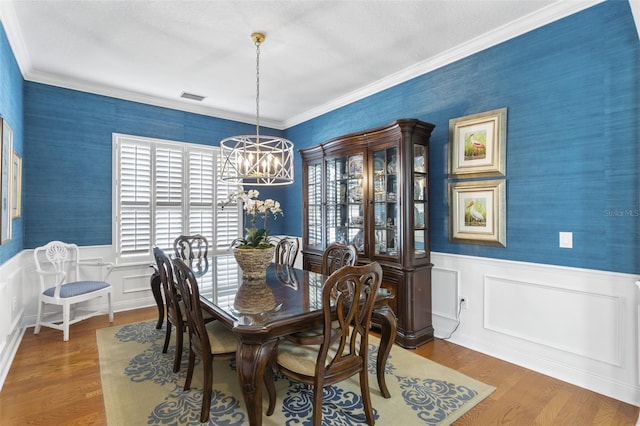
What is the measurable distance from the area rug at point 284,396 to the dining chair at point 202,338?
8.7 inches

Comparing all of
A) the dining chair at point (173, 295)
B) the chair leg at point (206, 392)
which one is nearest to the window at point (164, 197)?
the dining chair at point (173, 295)

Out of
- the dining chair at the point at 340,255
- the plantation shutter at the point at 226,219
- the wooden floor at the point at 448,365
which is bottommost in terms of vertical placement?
the wooden floor at the point at 448,365

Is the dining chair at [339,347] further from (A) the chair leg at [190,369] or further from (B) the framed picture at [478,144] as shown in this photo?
(B) the framed picture at [478,144]

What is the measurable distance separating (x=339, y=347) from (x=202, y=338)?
83cm

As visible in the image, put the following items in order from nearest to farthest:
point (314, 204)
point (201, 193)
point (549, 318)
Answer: point (549, 318) < point (314, 204) < point (201, 193)

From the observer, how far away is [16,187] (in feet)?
10.5

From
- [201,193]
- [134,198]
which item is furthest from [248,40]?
[134,198]

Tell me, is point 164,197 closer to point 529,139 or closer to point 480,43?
point 480,43

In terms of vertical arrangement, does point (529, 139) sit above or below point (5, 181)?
above

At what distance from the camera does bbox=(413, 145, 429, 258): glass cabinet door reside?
3230 millimetres

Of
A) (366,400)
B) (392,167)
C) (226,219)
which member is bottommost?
(366,400)

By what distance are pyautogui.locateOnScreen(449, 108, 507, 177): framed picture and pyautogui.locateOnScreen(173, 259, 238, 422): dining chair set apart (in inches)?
99.0

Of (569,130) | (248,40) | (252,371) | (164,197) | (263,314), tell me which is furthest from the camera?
(164,197)

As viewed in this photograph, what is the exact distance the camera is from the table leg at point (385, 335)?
2.17 meters
